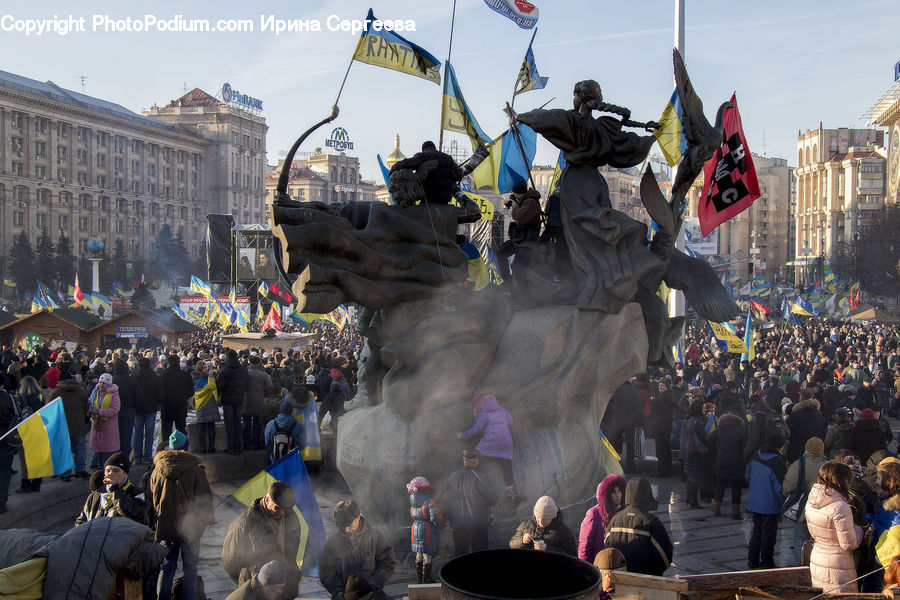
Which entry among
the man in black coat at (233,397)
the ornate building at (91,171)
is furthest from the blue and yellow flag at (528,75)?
the ornate building at (91,171)

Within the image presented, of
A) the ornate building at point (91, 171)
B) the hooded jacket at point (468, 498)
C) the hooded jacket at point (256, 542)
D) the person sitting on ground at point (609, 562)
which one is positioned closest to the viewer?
the person sitting on ground at point (609, 562)

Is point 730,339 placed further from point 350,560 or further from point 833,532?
point 350,560

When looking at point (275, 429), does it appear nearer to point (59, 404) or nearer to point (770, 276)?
point (59, 404)

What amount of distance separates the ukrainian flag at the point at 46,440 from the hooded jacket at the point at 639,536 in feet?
17.8

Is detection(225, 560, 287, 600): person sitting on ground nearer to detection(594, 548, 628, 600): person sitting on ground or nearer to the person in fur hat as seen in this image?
detection(594, 548, 628, 600): person sitting on ground

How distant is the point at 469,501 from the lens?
7.39 meters

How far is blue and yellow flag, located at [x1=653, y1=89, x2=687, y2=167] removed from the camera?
36.3 feet

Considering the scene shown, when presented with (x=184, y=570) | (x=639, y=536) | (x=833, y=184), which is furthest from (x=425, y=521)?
(x=833, y=184)

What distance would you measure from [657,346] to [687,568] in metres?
2.40

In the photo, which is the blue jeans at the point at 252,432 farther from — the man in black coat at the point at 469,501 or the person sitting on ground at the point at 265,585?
the person sitting on ground at the point at 265,585

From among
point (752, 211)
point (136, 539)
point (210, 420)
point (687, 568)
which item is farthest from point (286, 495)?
point (752, 211)

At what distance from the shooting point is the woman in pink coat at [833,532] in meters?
6.01

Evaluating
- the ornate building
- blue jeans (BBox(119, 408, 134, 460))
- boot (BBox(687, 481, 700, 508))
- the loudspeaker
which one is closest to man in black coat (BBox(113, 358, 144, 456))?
blue jeans (BBox(119, 408, 134, 460))

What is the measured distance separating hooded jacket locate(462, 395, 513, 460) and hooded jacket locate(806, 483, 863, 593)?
9.65 ft
